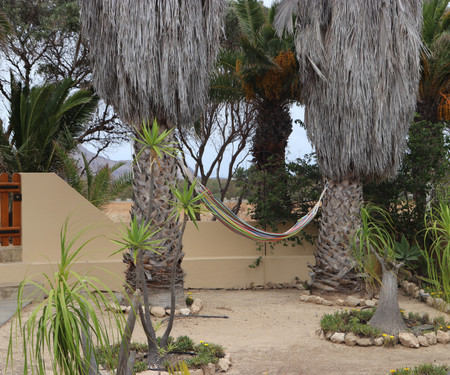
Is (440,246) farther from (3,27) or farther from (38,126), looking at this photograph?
(38,126)

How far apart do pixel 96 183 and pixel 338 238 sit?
4.66 m

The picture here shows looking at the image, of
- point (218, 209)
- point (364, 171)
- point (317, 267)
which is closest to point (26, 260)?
point (218, 209)

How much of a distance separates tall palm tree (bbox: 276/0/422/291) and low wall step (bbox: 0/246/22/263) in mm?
4059

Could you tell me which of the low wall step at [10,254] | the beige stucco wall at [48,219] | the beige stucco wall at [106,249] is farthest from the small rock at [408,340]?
the low wall step at [10,254]

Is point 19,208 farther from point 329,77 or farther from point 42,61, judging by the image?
point 42,61

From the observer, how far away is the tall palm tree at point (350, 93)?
23.1 ft

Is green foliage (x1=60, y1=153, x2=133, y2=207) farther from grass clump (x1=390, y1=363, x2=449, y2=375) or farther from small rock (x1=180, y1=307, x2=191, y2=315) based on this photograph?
grass clump (x1=390, y1=363, x2=449, y2=375)

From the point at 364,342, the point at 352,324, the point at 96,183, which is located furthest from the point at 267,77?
the point at 364,342

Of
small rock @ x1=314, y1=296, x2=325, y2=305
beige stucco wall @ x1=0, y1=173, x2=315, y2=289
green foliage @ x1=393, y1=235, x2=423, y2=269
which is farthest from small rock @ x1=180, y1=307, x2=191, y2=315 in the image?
green foliage @ x1=393, y1=235, x2=423, y2=269

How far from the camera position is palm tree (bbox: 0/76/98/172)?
10055mm

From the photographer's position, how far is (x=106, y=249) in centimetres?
764

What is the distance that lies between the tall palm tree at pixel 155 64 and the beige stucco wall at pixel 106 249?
0.97 m

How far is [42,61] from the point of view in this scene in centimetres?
1484

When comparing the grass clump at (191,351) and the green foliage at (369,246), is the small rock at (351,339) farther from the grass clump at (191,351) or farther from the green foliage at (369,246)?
the grass clump at (191,351)
